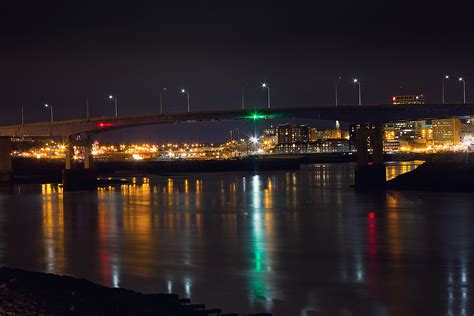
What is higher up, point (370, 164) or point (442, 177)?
point (370, 164)

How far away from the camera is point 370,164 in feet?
254

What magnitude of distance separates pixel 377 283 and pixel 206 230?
17666 mm

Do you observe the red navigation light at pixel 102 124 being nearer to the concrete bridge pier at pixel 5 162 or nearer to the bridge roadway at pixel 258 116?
the bridge roadway at pixel 258 116

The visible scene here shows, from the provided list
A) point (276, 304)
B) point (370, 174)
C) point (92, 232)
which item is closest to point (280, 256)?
point (276, 304)

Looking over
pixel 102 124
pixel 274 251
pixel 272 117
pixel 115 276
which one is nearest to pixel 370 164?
pixel 272 117

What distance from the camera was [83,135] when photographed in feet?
352

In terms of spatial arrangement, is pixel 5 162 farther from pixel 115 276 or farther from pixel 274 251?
pixel 115 276

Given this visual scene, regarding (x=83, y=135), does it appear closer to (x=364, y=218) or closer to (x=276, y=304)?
(x=364, y=218)

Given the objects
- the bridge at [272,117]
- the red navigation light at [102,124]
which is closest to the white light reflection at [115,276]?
the bridge at [272,117]

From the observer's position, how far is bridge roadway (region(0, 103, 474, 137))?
8544 centimetres

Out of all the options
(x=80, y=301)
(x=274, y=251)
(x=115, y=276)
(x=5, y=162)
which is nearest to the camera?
(x=80, y=301)

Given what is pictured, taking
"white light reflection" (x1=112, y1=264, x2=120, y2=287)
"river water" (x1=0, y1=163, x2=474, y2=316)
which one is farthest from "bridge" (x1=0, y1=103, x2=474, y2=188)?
"white light reflection" (x1=112, y1=264, x2=120, y2=287)

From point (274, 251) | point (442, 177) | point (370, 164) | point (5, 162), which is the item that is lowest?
point (274, 251)

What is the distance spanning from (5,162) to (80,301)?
9207cm
